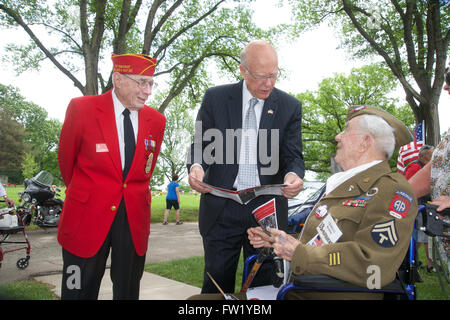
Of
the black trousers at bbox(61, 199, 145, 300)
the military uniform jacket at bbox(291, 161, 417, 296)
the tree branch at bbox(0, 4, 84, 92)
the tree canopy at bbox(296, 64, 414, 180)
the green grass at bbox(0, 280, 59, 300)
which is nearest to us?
the military uniform jacket at bbox(291, 161, 417, 296)

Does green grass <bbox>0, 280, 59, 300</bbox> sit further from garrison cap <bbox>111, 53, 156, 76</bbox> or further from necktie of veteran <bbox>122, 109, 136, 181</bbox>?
garrison cap <bbox>111, 53, 156, 76</bbox>

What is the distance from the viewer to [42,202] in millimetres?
11008

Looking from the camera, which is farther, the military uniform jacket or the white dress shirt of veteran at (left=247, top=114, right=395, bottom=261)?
the white dress shirt of veteran at (left=247, top=114, right=395, bottom=261)

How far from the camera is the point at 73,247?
7.61 ft

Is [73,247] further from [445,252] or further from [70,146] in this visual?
[445,252]

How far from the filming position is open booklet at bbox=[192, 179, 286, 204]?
2199mm

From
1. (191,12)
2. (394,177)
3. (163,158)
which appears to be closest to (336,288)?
(394,177)

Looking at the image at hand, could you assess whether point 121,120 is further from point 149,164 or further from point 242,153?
point 242,153

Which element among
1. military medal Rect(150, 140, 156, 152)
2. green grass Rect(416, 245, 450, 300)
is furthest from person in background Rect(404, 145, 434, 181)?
military medal Rect(150, 140, 156, 152)

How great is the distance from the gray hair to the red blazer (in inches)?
59.0

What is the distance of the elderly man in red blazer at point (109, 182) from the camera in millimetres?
2326

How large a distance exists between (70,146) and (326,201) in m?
1.69

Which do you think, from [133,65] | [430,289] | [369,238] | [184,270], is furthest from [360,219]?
[184,270]

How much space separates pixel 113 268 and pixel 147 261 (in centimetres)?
476
